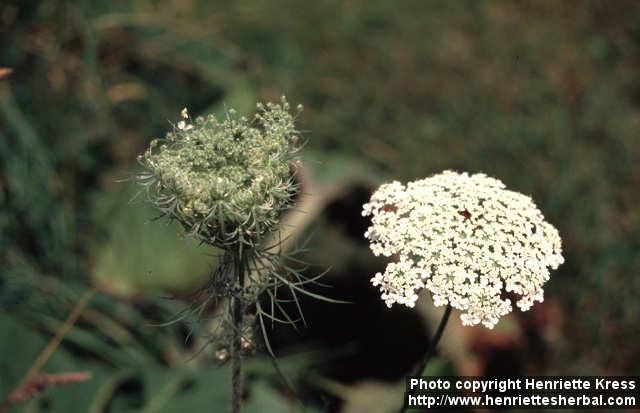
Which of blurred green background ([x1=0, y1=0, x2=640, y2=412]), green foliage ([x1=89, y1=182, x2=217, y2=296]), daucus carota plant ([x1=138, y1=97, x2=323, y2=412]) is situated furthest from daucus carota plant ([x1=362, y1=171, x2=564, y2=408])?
green foliage ([x1=89, y1=182, x2=217, y2=296])

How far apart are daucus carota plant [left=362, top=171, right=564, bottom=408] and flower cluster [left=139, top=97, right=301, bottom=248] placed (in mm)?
356

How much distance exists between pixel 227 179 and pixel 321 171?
7.13 ft

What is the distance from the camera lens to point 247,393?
9.68ft

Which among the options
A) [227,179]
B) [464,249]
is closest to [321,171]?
[464,249]

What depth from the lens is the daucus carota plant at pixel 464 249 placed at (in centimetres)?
171

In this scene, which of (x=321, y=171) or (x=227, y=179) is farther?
(x=321, y=171)

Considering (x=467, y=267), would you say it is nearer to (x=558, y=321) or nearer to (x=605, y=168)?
(x=558, y=321)

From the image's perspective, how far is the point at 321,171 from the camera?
375cm

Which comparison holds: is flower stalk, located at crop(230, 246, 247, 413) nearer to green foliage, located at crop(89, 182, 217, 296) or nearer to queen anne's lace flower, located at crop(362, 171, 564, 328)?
queen anne's lace flower, located at crop(362, 171, 564, 328)

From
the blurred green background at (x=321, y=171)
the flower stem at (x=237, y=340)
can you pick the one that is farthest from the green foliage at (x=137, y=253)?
the flower stem at (x=237, y=340)

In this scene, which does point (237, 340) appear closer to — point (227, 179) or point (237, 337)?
point (237, 337)

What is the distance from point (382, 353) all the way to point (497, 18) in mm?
3160

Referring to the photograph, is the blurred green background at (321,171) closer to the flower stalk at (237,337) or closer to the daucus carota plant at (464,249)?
the flower stalk at (237,337)

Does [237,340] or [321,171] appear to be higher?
[321,171]
